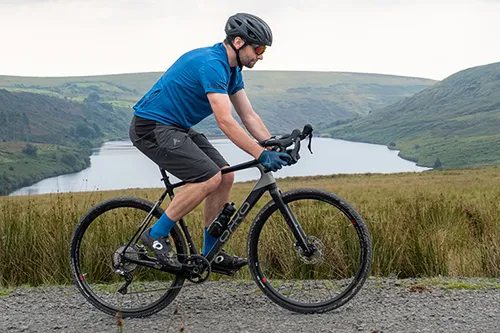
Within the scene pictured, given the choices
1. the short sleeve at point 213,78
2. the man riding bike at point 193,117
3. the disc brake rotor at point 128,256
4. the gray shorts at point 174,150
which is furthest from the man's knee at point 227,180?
the disc brake rotor at point 128,256

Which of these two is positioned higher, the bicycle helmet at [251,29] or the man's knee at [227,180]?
the bicycle helmet at [251,29]

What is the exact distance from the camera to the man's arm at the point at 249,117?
4.81m

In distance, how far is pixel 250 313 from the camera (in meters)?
4.50

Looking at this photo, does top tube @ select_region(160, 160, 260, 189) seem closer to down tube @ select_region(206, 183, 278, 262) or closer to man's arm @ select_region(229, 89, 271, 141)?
down tube @ select_region(206, 183, 278, 262)

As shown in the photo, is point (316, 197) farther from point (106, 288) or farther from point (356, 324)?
point (106, 288)

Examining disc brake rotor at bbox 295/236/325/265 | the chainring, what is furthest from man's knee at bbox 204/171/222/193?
disc brake rotor at bbox 295/236/325/265

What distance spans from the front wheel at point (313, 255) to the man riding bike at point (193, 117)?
0.49m

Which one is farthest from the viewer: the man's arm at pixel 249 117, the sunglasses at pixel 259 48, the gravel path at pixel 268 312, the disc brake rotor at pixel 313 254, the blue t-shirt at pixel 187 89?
the man's arm at pixel 249 117

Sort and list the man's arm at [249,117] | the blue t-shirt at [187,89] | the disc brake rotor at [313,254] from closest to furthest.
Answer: the blue t-shirt at [187,89], the disc brake rotor at [313,254], the man's arm at [249,117]

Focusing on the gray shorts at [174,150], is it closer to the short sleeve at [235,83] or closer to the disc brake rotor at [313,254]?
the short sleeve at [235,83]

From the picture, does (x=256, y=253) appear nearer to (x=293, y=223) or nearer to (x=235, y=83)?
(x=293, y=223)

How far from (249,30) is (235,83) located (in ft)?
1.50

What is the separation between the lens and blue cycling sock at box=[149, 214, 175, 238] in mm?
4551

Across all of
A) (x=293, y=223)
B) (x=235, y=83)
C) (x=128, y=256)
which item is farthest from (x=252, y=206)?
(x=128, y=256)
